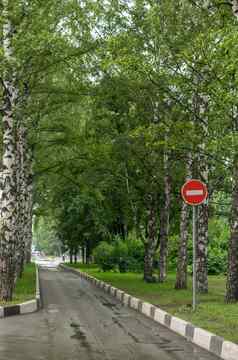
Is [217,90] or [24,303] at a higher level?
[217,90]

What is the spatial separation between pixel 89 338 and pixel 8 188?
723cm

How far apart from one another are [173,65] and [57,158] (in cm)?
1762

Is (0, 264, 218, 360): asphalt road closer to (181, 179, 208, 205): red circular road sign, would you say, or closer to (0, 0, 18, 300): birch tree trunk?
(0, 0, 18, 300): birch tree trunk

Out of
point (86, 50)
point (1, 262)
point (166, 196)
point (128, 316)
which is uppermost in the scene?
point (86, 50)

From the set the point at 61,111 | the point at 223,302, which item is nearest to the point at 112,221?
the point at 61,111

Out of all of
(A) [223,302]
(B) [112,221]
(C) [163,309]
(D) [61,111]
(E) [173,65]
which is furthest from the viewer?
(B) [112,221]

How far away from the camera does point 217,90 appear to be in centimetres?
1469

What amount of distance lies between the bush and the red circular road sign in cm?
2467

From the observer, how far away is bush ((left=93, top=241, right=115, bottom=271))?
3869cm

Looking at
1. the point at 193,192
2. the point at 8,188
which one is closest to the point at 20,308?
the point at 8,188

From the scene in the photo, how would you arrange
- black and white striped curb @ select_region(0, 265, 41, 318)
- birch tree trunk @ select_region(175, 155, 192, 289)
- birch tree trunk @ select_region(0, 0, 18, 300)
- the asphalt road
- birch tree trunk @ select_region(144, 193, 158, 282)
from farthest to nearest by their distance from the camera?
birch tree trunk @ select_region(144, 193, 158, 282)
birch tree trunk @ select_region(175, 155, 192, 289)
birch tree trunk @ select_region(0, 0, 18, 300)
black and white striped curb @ select_region(0, 265, 41, 318)
the asphalt road

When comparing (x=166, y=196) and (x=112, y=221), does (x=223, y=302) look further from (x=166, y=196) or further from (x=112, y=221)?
(x=112, y=221)

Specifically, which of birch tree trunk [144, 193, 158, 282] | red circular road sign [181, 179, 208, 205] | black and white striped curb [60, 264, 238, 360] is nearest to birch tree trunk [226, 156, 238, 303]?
red circular road sign [181, 179, 208, 205]

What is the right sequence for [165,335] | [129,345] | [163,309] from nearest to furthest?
[129,345] < [165,335] < [163,309]
